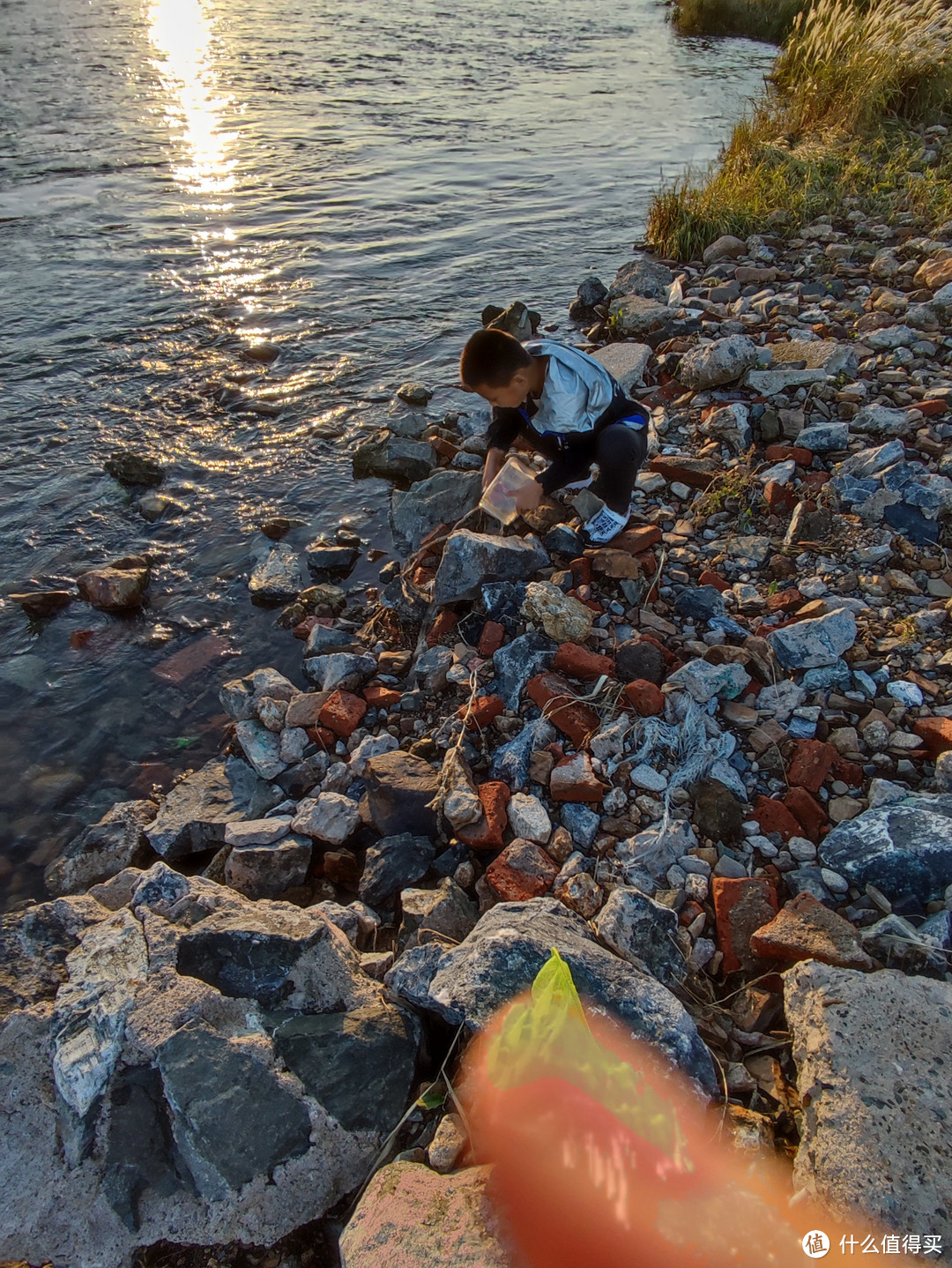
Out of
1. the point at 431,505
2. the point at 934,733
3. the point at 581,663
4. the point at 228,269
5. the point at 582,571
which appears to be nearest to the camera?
the point at 934,733

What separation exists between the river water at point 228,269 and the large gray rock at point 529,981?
78.6 inches

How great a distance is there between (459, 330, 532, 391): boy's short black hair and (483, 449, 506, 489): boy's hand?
0.70 meters

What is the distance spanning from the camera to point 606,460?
3670 mm

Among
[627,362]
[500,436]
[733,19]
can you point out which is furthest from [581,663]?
[733,19]

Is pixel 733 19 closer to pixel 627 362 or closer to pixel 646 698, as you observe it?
pixel 627 362

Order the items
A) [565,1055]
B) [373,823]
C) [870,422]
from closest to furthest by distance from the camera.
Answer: [565,1055] → [373,823] → [870,422]

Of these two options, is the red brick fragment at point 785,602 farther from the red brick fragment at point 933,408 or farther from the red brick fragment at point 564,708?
the red brick fragment at point 933,408

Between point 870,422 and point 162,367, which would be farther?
point 162,367

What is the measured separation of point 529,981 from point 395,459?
4.11m

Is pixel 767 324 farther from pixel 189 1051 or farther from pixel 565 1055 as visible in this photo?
pixel 189 1051

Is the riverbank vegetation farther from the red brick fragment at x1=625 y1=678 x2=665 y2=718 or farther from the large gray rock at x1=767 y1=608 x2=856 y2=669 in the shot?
the red brick fragment at x1=625 y1=678 x2=665 y2=718

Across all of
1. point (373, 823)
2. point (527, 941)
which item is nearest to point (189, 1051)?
point (527, 941)

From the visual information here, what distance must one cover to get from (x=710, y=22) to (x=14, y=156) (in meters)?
17.4

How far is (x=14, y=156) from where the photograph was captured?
33.7 ft
